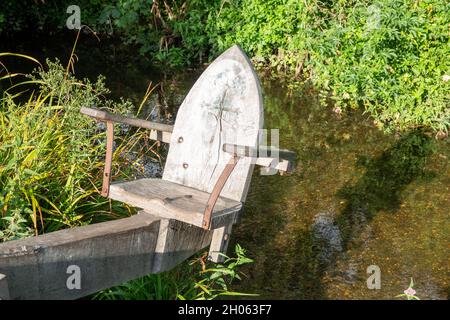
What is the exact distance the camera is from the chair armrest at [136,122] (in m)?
3.90

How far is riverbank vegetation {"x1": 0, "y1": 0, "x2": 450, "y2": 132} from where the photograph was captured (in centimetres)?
729

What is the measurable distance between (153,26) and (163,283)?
687 cm

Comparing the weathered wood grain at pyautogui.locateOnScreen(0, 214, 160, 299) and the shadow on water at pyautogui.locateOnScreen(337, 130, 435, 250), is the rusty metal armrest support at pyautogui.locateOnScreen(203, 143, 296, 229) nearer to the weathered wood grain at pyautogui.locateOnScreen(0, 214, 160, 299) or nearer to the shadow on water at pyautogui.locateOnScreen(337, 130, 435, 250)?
the weathered wood grain at pyautogui.locateOnScreen(0, 214, 160, 299)

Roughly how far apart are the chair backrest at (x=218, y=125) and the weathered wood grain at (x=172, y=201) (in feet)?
0.49

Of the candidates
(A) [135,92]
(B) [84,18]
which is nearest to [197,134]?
(A) [135,92]

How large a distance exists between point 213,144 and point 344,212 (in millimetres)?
1733

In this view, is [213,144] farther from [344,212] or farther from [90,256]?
[344,212]

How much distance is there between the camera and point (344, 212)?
5555mm

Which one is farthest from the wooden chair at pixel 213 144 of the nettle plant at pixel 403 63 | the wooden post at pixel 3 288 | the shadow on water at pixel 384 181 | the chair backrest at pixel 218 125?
the nettle plant at pixel 403 63

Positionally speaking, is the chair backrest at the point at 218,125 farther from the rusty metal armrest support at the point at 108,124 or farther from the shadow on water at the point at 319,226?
the shadow on water at the point at 319,226

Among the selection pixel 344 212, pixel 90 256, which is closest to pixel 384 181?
pixel 344 212

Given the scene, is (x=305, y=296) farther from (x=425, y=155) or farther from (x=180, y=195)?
(x=425, y=155)

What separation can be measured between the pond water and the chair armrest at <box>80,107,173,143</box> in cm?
103

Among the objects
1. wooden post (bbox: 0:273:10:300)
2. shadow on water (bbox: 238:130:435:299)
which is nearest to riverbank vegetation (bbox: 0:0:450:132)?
shadow on water (bbox: 238:130:435:299)
